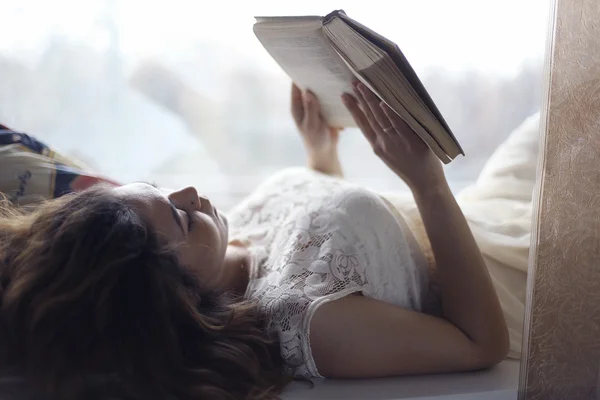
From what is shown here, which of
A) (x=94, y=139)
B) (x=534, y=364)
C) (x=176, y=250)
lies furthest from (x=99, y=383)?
(x=94, y=139)

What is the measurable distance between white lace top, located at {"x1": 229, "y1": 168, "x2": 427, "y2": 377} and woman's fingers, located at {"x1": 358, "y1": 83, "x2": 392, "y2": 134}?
0.11m

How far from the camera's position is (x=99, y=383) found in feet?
2.36

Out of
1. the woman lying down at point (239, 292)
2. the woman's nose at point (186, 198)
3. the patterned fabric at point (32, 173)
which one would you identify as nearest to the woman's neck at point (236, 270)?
the woman lying down at point (239, 292)

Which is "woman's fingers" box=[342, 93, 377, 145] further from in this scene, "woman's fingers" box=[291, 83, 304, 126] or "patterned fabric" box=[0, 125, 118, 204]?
"patterned fabric" box=[0, 125, 118, 204]

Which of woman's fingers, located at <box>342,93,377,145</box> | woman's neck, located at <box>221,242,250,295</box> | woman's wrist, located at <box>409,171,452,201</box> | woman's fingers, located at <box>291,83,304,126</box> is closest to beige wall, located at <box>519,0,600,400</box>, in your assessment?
woman's wrist, located at <box>409,171,452,201</box>

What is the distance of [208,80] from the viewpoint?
136 cm

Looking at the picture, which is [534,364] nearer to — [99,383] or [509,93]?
[99,383]

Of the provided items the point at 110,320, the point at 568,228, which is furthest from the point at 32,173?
the point at 568,228

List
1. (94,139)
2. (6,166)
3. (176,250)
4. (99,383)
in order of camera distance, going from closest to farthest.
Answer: (99,383), (176,250), (6,166), (94,139)

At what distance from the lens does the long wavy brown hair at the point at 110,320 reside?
71 cm

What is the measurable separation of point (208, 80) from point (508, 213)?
65 centimetres

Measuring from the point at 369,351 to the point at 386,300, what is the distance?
11 centimetres

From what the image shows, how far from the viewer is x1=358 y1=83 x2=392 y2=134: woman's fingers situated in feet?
2.95

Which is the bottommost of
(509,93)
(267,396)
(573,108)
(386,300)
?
(267,396)
